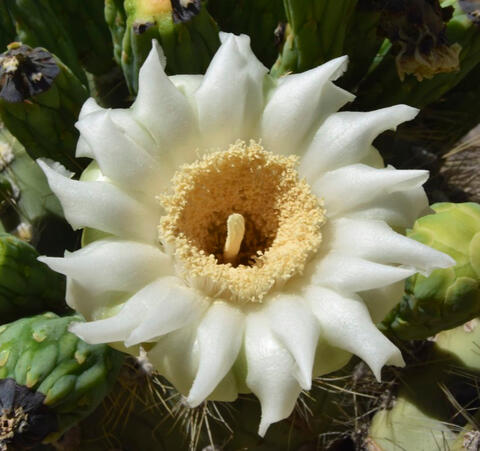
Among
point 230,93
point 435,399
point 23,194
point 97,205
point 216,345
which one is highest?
point 230,93

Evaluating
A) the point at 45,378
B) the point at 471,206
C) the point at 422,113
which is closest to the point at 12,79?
the point at 45,378

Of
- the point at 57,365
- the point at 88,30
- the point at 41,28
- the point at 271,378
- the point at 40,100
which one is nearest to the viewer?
the point at 271,378

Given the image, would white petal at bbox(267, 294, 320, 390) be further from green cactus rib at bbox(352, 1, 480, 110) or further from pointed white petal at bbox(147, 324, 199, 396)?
green cactus rib at bbox(352, 1, 480, 110)

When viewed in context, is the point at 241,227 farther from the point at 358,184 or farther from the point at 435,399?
the point at 435,399

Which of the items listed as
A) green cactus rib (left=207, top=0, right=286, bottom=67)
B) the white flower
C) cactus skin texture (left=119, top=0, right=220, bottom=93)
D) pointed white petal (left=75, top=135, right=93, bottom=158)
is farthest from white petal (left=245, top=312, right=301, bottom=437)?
green cactus rib (left=207, top=0, right=286, bottom=67)

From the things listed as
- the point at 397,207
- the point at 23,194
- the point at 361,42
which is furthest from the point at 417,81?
the point at 23,194

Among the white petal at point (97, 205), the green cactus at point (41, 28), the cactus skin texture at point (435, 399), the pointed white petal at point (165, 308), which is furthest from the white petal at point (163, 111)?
the cactus skin texture at point (435, 399)

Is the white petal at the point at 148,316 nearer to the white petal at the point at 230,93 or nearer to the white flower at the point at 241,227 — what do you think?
the white flower at the point at 241,227

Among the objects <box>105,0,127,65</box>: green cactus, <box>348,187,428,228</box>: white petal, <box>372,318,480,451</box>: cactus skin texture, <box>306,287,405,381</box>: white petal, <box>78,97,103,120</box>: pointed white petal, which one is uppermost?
<box>105,0,127,65</box>: green cactus

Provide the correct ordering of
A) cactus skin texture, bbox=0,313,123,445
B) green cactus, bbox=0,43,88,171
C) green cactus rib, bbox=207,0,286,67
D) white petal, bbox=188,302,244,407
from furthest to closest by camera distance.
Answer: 1. green cactus rib, bbox=207,0,286,67
2. green cactus, bbox=0,43,88,171
3. cactus skin texture, bbox=0,313,123,445
4. white petal, bbox=188,302,244,407
